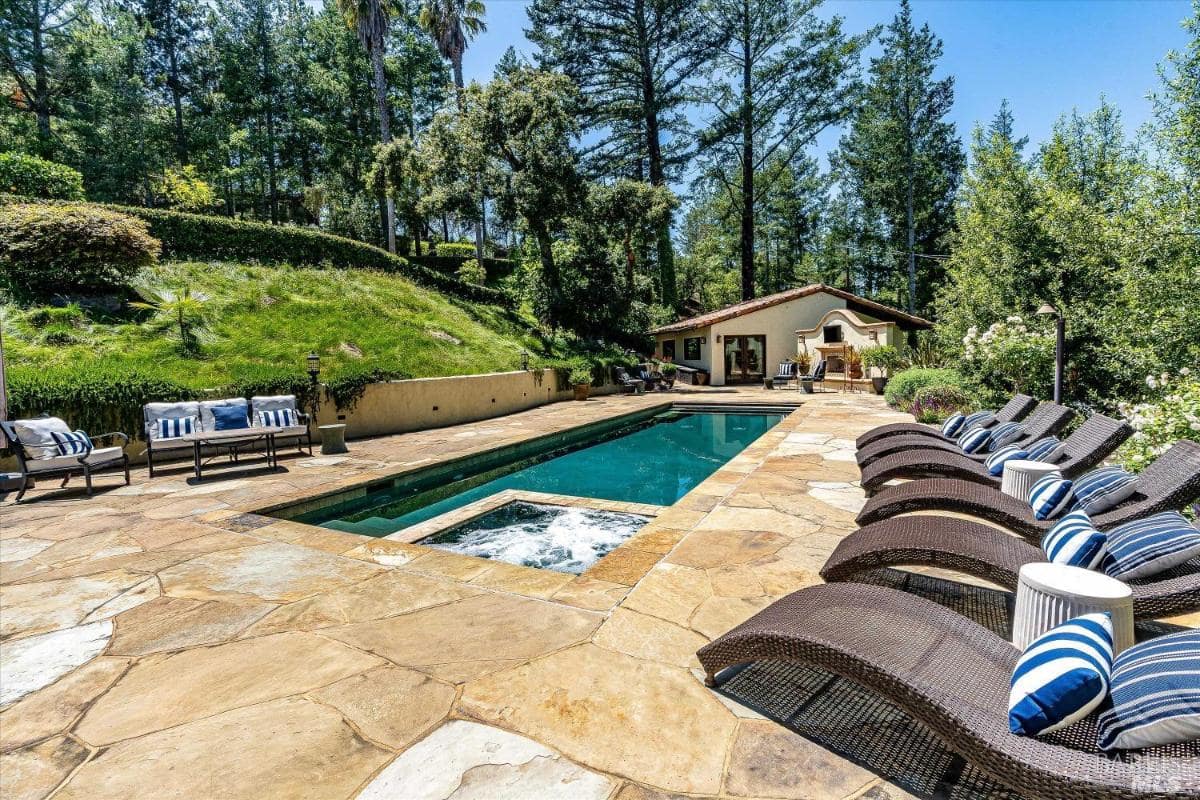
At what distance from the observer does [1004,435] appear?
5.48 meters

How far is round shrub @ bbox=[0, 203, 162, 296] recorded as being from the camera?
1029cm

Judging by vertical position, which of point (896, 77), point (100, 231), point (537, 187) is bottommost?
point (100, 231)

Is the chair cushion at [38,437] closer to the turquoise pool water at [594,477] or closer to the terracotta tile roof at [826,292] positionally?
the turquoise pool water at [594,477]

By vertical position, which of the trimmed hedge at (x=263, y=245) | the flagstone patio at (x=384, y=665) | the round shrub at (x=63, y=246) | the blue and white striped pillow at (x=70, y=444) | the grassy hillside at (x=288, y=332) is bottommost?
the flagstone patio at (x=384, y=665)

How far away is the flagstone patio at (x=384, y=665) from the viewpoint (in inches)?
75.9

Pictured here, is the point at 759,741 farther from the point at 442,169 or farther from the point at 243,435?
the point at 442,169

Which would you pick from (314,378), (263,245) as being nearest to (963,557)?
(314,378)

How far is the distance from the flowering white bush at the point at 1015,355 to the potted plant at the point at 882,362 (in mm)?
6883

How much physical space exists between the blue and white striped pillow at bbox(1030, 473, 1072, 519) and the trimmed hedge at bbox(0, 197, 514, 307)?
61.4 ft

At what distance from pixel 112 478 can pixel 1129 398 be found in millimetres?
14964

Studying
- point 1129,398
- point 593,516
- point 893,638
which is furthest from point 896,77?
point 893,638

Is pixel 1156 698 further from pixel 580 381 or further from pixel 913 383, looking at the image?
pixel 580 381

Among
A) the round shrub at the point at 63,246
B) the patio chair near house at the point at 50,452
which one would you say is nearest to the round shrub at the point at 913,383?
the patio chair near house at the point at 50,452

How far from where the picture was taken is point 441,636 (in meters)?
2.89
